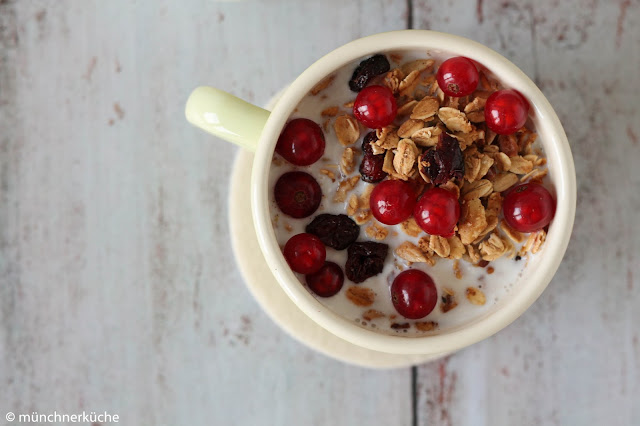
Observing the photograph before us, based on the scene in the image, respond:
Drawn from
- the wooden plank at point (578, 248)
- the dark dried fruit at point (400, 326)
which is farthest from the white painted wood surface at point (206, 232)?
the dark dried fruit at point (400, 326)

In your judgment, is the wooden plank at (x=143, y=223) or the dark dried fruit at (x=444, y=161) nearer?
the dark dried fruit at (x=444, y=161)

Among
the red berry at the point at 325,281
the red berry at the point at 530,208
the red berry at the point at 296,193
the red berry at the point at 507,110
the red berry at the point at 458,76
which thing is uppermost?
the red berry at the point at 458,76

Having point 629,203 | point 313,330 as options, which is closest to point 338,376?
point 313,330

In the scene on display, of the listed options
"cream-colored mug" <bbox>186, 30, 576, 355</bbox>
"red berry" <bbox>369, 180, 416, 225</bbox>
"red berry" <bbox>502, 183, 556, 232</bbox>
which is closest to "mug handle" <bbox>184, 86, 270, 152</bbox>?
"cream-colored mug" <bbox>186, 30, 576, 355</bbox>

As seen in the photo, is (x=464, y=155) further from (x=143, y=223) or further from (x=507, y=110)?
(x=143, y=223)

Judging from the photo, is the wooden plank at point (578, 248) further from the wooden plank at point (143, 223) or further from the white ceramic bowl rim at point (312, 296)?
the white ceramic bowl rim at point (312, 296)

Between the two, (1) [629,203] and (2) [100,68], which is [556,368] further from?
(2) [100,68]

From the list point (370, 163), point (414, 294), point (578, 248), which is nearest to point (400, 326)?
point (414, 294)

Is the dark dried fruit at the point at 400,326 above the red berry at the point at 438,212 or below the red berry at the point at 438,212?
below
